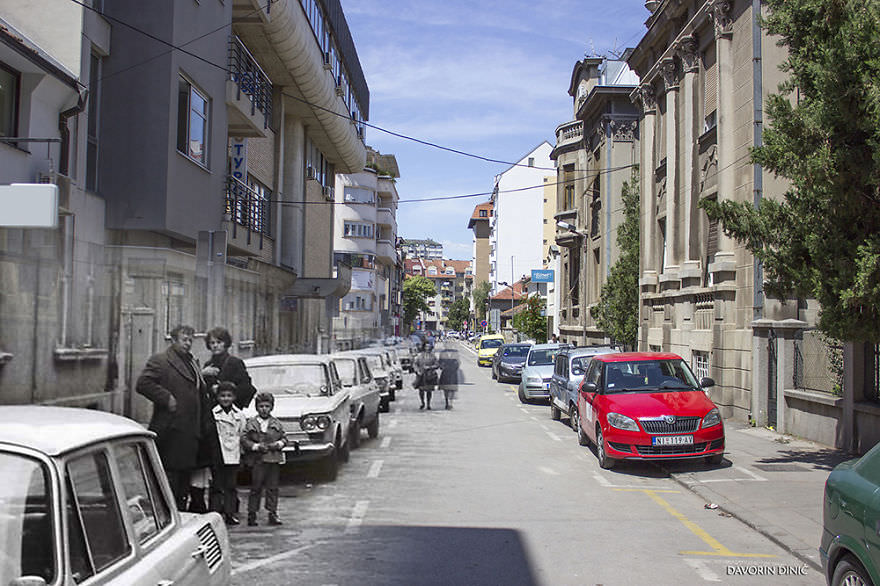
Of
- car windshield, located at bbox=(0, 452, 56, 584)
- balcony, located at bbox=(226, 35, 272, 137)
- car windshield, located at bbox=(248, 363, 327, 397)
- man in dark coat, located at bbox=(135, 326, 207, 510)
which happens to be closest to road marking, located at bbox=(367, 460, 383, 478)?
car windshield, located at bbox=(248, 363, 327, 397)

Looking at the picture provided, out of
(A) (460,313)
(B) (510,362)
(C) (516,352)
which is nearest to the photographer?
(B) (510,362)

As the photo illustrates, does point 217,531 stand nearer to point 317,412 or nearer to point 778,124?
point 317,412

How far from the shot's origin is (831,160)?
34.3ft

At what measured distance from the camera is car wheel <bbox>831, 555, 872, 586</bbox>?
468cm

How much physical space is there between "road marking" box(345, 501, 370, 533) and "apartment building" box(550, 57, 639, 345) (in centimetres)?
3135

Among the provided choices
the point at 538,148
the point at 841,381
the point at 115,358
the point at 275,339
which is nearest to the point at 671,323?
the point at 841,381

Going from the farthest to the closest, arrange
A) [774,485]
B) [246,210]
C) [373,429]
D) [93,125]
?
1. [246,210]
2. [373,429]
3. [93,125]
4. [774,485]

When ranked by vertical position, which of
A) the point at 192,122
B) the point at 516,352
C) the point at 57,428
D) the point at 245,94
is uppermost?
the point at 245,94

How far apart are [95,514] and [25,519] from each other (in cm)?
32

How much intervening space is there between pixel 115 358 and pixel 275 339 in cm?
1470

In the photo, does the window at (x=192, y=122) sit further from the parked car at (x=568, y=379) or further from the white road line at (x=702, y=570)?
the white road line at (x=702, y=570)

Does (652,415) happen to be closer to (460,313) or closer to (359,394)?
(359,394)

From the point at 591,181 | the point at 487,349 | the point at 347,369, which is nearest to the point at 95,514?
the point at 347,369

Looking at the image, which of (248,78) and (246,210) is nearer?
(248,78)
